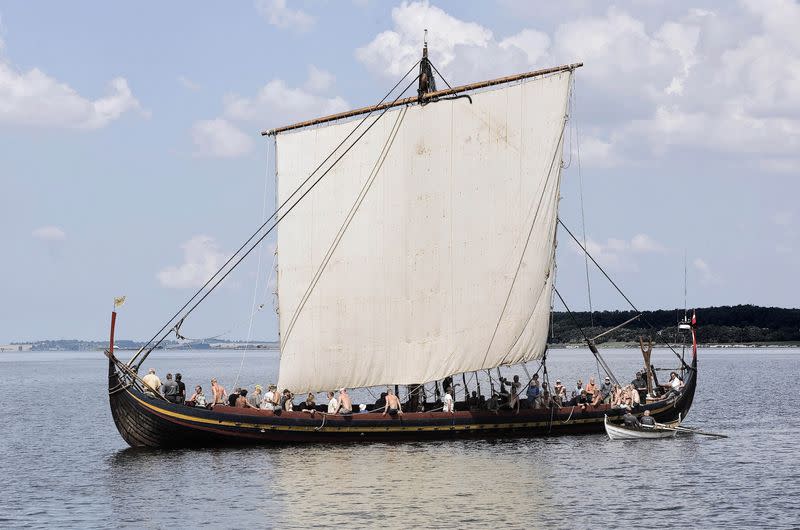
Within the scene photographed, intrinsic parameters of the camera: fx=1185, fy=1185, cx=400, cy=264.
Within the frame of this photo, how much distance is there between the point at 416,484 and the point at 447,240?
12578mm

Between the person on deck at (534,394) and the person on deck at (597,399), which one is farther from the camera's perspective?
the person on deck at (597,399)

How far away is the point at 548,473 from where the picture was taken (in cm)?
3800

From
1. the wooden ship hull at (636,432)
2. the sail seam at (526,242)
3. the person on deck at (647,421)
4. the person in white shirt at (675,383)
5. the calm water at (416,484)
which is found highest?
the sail seam at (526,242)

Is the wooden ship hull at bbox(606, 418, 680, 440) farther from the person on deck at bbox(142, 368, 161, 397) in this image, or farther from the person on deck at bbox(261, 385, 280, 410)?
the person on deck at bbox(142, 368, 161, 397)

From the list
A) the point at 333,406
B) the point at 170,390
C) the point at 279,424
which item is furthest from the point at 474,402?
the point at 170,390

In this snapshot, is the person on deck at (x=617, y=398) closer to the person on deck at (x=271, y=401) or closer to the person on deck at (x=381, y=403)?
the person on deck at (x=381, y=403)

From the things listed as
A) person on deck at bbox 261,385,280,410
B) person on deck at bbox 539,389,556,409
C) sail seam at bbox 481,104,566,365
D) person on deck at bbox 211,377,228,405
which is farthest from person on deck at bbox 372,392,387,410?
person on deck at bbox 539,389,556,409

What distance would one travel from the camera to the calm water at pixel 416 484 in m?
31.2

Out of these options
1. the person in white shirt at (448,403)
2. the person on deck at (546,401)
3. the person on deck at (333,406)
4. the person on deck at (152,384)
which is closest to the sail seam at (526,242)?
the person in white shirt at (448,403)

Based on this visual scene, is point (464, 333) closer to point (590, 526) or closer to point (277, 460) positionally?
point (277, 460)

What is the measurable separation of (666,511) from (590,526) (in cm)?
321

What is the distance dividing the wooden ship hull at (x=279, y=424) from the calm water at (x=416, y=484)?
50 centimetres

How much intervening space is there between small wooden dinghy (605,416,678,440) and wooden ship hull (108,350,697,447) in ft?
7.51

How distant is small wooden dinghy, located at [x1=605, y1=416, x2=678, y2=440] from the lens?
4584cm
